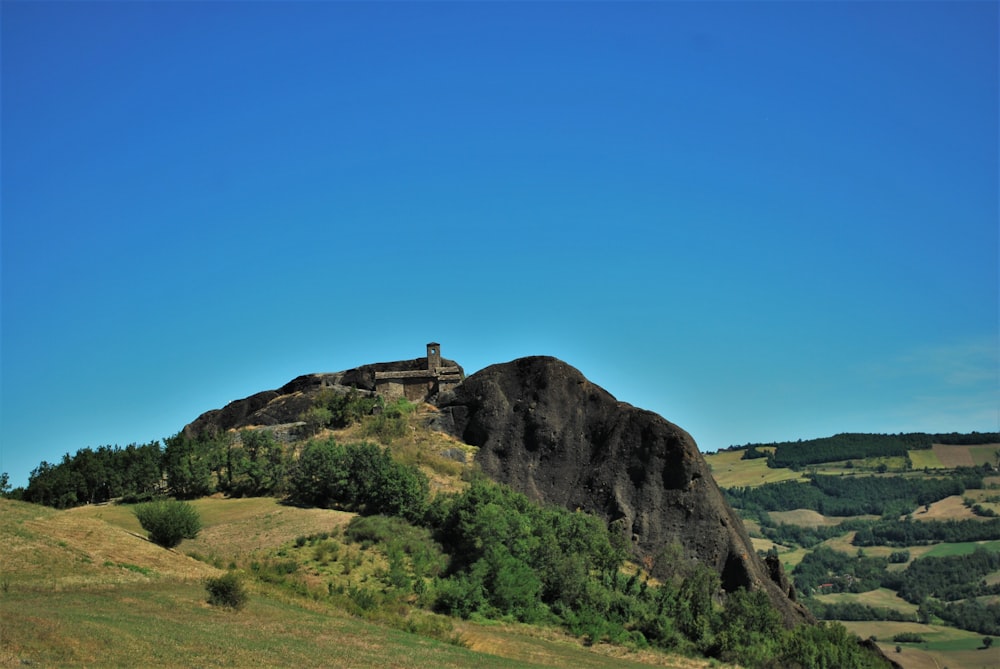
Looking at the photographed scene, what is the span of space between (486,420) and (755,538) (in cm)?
11871

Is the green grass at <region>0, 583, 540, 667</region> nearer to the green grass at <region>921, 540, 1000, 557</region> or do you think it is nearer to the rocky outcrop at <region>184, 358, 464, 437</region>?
the rocky outcrop at <region>184, 358, 464, 437</region>

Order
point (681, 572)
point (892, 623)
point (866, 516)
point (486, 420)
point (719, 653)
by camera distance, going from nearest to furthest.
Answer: point (719, 653) < point (681, 572) < point (486, 420) < point (892, 623) < point (866, 516)

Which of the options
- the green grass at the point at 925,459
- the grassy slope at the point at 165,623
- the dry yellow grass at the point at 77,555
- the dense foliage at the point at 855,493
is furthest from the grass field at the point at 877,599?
the dry yellow grass at the point at 77,555

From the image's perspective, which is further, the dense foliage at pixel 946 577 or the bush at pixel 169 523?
the dense foliage at pixel 946 577

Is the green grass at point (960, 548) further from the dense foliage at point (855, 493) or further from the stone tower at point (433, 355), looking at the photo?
the stone tower at point (433, 355)

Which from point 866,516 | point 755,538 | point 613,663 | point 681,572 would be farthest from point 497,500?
point 866,516

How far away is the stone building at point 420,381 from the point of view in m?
66.1

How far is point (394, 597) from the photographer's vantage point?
38.8m

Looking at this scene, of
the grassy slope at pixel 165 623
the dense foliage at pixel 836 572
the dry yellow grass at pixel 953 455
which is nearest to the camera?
the grassy slope at pixel 165 623

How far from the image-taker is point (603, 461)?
5656 cm

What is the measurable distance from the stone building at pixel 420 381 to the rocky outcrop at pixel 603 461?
12.2 feet

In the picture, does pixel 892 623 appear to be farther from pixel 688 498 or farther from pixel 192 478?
pixel 192 478

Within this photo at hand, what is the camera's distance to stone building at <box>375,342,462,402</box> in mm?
66125

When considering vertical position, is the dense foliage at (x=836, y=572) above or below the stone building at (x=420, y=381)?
below
